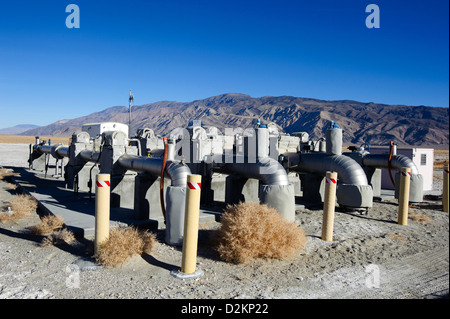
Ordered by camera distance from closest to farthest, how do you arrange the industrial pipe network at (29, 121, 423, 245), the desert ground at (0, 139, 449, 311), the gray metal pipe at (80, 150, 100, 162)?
1. the desert ground at (0, 139, 449, 311)
2. the industrial pipe network at (29, 121, 423, 245)
3. the gray metal pipe at (80, 150, 100, 162)

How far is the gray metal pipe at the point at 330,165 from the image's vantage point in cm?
1053

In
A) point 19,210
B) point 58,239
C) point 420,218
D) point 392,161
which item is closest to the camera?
point 58,239

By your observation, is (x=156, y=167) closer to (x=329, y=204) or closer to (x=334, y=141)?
(x=329, y=204)

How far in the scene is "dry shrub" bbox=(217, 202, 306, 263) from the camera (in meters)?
6.41

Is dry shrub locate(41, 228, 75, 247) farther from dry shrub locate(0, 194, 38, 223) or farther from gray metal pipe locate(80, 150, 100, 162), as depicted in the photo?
gray metal pipe locate(80, 150, 100, 162)

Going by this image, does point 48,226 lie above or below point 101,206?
below

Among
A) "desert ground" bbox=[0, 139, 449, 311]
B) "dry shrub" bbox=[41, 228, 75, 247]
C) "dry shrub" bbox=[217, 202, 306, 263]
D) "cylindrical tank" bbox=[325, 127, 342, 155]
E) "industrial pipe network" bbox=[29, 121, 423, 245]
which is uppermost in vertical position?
"cylindrical tank" bbox=[325, 127, 342, 155]

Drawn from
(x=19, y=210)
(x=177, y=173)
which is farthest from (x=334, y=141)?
(x=19, y=210)

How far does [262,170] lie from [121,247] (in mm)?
4400

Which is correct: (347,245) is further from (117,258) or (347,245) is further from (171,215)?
(117,258)

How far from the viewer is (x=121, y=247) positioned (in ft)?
20.3

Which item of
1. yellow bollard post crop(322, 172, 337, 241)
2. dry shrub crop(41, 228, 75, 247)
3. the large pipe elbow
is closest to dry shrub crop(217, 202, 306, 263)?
yellow bollard post crop(322, 172, 337, 241)

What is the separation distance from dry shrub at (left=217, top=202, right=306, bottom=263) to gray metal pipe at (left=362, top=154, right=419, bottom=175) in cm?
774

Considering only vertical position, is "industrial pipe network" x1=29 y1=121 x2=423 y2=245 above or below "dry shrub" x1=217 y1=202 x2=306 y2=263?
above
